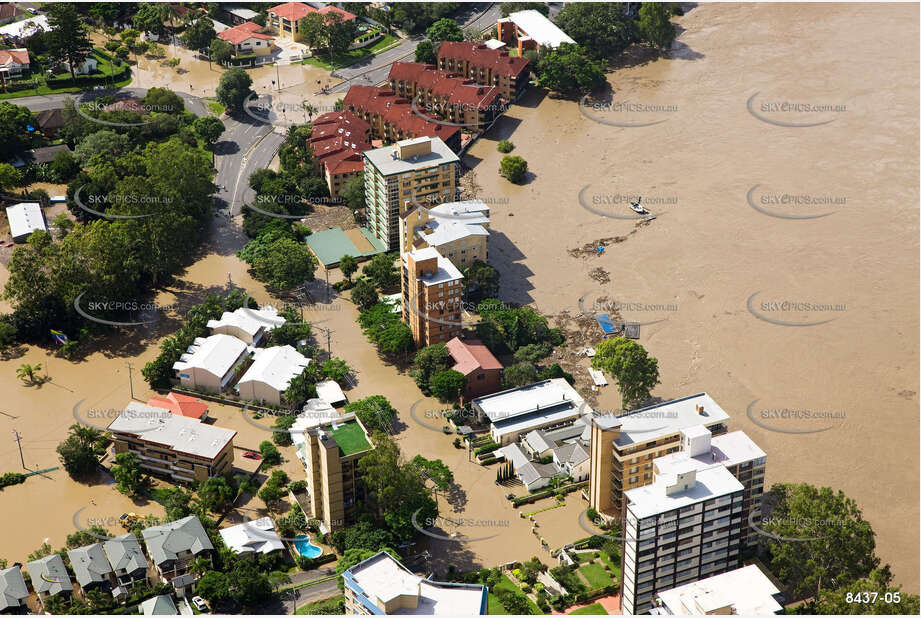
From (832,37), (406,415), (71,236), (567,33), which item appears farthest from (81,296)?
(832,37)

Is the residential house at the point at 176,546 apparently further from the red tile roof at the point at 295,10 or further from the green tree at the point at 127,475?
the red tile roof at the point at 295,10

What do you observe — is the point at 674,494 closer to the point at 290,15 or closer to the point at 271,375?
the point at 271,375

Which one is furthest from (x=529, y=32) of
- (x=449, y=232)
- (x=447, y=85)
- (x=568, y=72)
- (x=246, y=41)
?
(x=449, y=232)

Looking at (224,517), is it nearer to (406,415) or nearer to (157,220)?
(406,415)

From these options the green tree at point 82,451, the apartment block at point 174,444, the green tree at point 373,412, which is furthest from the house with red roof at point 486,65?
the green tree at point 82,451

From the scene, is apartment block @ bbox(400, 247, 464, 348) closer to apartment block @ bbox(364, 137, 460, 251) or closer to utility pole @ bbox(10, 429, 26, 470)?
apartment block @ bbox(364, 137, 460, 251)
